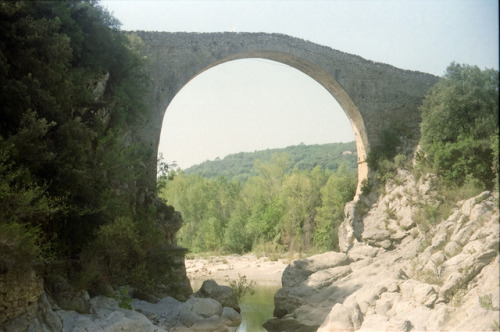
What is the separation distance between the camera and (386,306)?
8789 millimetres

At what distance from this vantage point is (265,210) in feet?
98.1

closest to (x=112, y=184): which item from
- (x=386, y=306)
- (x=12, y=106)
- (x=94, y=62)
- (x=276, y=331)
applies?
(x=94, y=62)

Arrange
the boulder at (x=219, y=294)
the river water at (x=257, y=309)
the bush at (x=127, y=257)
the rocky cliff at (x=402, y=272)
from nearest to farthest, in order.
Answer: the bush at (x=127, y=257) → the rocky cliff at (x=402, y=272) → the river water at (x=257, y=309) → the boulder at (x=219, y=294)

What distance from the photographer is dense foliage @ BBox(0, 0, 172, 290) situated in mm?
6156

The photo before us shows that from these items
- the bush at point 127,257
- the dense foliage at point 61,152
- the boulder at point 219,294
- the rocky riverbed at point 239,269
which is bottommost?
the rocky riverbed at point 239,269

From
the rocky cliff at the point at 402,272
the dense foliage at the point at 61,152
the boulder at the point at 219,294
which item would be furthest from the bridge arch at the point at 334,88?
the boulder at the point at 219,294

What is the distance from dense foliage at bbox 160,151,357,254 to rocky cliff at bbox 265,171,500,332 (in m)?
5.09

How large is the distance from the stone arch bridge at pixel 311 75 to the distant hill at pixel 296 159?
3344cm

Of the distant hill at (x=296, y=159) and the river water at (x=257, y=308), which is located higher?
the distant hill at (x=296, y=159)

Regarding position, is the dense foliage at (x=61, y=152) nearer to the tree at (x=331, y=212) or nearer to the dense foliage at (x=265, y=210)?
the tree at (x=331, y=212)

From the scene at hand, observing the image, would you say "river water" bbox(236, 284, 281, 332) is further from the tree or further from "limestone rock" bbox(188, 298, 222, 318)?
→ the tree

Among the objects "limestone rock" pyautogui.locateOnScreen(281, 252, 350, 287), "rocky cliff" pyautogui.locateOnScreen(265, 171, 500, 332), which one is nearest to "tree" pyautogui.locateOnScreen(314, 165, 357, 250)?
"rocky cliff" pyautogui.locateOnScreen(265, 171, 500, 332)

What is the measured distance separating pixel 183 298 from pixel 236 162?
66.8 metres

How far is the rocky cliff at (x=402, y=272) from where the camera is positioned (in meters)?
7.89
